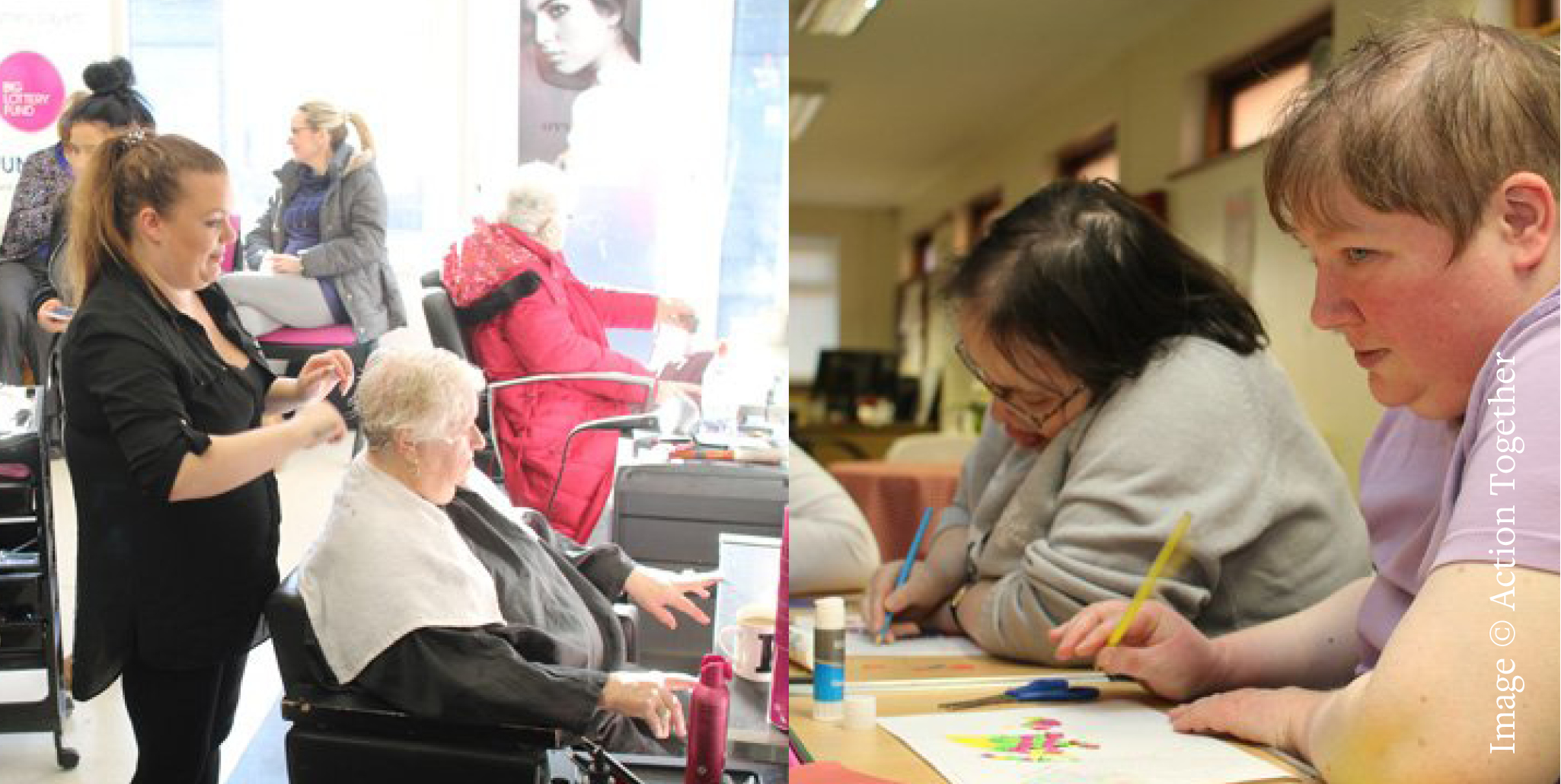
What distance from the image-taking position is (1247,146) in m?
2.70

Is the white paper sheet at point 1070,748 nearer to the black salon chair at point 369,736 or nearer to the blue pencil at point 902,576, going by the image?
the black salon chair at point 369,736

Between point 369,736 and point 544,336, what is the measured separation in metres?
0.36

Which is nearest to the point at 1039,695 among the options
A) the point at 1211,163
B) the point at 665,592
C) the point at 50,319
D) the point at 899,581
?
the point at 665,592

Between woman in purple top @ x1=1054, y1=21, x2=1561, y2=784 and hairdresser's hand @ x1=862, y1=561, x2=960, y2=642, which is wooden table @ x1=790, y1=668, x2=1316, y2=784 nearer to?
woman in purple top @ x1=1054, y1=21, x2=1561, y2=784

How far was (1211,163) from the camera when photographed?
3.36 metres

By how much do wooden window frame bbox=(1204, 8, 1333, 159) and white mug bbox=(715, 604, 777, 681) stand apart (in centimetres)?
121

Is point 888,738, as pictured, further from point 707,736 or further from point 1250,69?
point 1250,69

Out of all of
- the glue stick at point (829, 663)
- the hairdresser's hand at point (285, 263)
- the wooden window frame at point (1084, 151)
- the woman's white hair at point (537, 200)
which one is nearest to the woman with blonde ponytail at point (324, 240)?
the hairdresser's hand at point (285, 263)

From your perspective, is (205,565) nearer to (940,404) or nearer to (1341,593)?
(1341,593)

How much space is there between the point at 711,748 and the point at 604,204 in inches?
18.9

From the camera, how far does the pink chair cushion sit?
38.8 inches

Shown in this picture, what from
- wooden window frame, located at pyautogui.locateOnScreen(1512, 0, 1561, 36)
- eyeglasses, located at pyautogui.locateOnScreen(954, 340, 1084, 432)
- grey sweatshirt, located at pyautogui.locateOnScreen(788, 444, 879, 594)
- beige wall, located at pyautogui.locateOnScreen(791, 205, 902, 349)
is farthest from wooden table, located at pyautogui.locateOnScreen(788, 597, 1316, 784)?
beige wall, located at pyautogui.locateOnScreen(791, 205, 902, 349)

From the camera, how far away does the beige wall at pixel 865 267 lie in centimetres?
1068

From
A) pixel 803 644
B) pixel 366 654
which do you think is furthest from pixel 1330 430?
pixel 366 654
